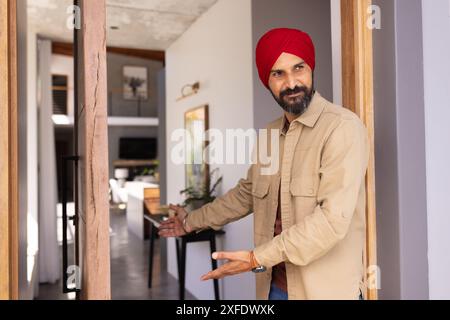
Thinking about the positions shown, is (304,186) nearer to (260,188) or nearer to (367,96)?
(260,188)

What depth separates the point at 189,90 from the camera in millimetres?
4309

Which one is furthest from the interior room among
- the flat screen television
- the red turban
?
the flat screen television

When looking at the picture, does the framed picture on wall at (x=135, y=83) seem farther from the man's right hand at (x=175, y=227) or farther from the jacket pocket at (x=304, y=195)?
the jacket pocket at (x=304, y=195)

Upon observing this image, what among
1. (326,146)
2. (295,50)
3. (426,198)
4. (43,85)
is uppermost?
(43,85)

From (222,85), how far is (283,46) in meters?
2.07

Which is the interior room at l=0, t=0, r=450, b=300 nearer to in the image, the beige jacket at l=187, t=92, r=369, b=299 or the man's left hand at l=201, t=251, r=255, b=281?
the beige jacket at l=187, t=92, r=369, b=299

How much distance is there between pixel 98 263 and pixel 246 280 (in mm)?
2252

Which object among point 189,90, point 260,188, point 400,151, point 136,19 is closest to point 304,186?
point 260,188

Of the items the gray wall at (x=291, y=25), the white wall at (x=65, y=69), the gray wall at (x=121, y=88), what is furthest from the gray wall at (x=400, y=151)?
the white wall at (x=65, y=69)

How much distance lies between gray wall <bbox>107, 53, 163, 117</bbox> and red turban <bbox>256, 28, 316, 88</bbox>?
35.8 feet

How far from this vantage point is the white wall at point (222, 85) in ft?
10.1
